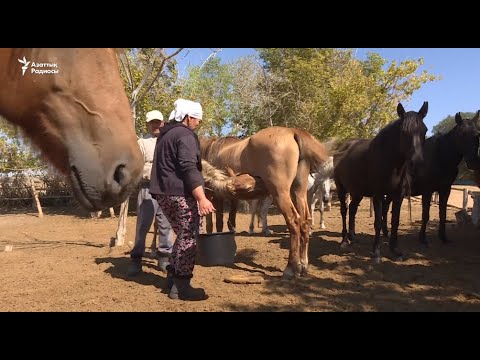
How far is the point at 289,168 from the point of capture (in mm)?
5406

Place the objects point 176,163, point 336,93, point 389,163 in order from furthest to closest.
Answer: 1. point 336,93
2. point 389,163
3. point 176,163

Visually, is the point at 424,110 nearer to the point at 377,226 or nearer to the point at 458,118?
the point at 377,226

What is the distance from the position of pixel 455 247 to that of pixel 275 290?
4.61 meters

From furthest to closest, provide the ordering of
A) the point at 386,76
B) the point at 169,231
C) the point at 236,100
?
the point at 236,100
the point at 386,76
the point at 169,231

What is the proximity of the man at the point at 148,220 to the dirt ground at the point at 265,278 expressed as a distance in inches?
9.9

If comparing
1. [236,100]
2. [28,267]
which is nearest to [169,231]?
[28,267]

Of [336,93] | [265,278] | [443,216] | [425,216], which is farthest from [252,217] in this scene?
[336,93]

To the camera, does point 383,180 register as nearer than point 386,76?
Yes

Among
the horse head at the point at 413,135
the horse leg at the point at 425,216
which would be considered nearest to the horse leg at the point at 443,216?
the horse leg at the point at 425,216

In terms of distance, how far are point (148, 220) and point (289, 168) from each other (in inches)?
86.9

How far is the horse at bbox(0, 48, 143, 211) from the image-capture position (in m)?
1.49

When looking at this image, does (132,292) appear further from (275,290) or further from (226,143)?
(226,143)

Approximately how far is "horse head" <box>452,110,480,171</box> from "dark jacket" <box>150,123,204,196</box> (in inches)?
240

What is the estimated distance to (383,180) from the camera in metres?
6.35
